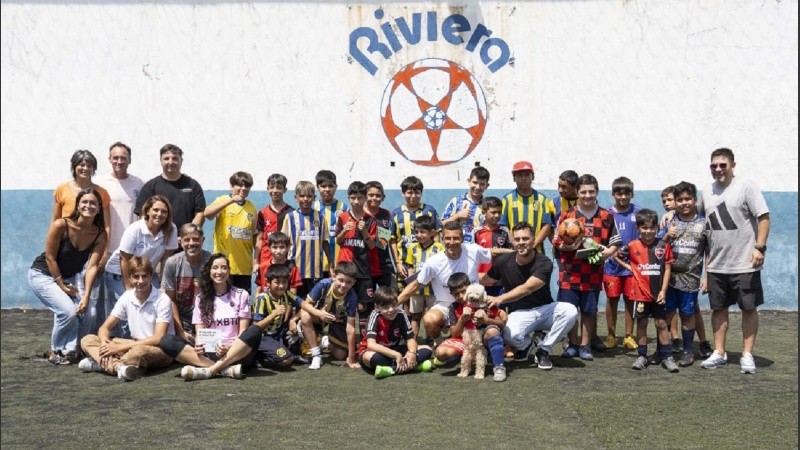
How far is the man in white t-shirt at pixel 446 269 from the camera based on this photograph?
790 centimetres

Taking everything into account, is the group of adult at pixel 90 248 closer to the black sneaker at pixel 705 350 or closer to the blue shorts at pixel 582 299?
the blue shorts at pixel 582 299

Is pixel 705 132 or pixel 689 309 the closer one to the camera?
pixel 689 309

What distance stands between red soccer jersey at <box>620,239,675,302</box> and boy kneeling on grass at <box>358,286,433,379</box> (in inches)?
66.1

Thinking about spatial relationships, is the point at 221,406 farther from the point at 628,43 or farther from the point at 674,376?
the point at 628,43

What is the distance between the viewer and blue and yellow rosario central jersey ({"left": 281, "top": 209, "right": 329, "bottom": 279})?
8.56 m

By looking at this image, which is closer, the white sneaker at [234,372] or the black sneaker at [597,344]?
the white sneaker at [234,372]

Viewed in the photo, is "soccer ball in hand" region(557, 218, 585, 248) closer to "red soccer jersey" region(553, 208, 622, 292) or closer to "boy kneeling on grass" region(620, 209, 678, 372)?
"red soccer jersey" region(553, 208, 622, 292)

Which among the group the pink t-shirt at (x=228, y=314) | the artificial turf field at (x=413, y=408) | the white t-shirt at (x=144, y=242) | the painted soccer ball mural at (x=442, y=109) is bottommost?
the artificial turf field at (x=413, y=408)

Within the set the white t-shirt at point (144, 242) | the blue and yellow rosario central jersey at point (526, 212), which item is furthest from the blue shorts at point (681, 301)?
the white t-shirt at point (144, 242)

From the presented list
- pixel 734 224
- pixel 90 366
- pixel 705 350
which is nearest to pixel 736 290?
pixel 734 224

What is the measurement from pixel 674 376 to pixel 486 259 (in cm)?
166

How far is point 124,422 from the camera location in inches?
247

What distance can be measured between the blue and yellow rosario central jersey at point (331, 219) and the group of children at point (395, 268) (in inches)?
0.4

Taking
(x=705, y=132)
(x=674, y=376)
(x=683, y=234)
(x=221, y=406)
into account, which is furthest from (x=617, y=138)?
(x=221, y=406)
